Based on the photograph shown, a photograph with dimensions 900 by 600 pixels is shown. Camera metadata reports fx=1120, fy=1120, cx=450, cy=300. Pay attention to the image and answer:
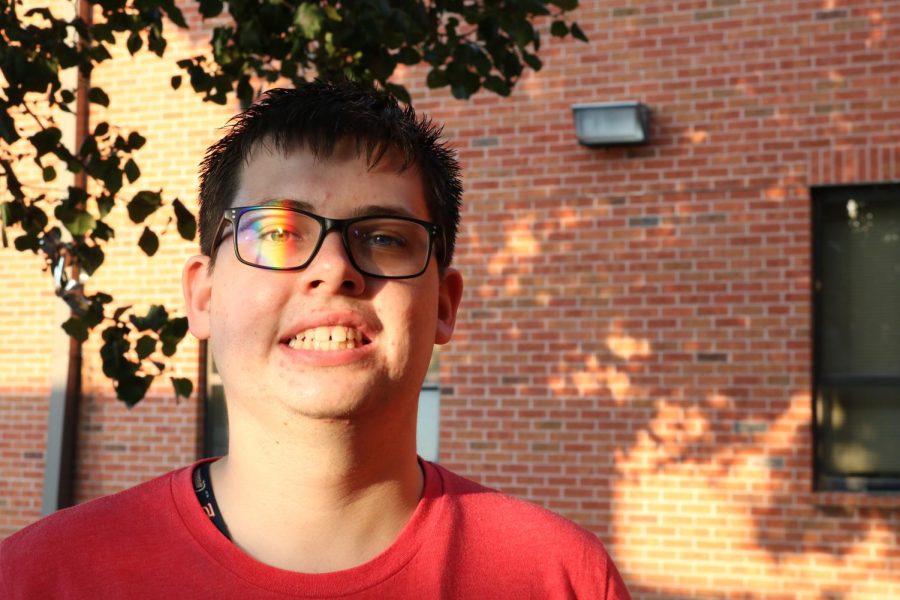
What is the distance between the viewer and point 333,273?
1.54m

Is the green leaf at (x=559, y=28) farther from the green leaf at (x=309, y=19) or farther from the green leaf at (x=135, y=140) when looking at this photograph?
the green leaf at (x=135, y=140)

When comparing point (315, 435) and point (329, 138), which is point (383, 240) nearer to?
point (329, 138)

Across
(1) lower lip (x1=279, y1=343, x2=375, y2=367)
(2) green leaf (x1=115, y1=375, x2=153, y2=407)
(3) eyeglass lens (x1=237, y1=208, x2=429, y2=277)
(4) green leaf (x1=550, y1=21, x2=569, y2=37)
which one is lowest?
(2) green leaf (x1=115, y1=375, x2=153, y2=407)

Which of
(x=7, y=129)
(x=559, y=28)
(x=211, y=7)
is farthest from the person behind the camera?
(x=559, y=28)

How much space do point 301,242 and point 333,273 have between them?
0.08 meters

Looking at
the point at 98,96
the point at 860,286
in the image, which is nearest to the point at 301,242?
the point at 98,96

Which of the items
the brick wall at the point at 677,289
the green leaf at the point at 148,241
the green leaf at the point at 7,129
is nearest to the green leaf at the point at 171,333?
the green leaf at the point at 148,241

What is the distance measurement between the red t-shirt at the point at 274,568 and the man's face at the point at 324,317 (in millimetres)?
194

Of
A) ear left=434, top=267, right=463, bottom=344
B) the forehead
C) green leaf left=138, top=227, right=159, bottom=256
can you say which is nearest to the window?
green leaf left=138, top=227, right=159, bottom=256

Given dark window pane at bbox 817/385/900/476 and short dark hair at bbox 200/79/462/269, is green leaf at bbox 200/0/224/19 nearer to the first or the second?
short dark hair at bbox 200/79/462/269

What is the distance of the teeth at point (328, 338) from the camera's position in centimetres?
154

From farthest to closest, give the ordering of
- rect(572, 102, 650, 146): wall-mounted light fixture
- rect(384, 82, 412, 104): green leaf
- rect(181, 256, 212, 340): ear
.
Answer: rect(572, 102, 650, 146): wall-mounted light fixture → rect(384, 82, 412, 104): green leaf → rect(181, 256, 212, 340): ear

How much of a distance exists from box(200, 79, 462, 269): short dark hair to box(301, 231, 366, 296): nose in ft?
0.58

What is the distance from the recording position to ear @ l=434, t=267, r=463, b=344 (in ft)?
6.06
